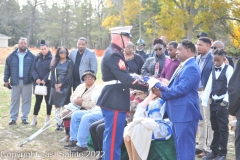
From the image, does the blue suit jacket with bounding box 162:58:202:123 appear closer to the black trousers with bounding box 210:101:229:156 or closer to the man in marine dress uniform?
the man in marine dress uniform

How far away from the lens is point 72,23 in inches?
2208

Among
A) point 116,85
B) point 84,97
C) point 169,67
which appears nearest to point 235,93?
point 116,85

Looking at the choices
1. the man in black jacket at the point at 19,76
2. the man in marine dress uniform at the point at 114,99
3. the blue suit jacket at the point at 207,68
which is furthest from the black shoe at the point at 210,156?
the man in black jacket at the point at 19,76

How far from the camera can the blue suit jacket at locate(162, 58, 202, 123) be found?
13.5ft

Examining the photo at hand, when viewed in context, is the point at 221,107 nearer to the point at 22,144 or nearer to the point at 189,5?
the point at 22,144

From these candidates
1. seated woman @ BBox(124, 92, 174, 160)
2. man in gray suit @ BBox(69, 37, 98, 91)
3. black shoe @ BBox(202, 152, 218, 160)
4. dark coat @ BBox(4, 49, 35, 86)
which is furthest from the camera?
dark coat @ BBox(4, 49, 35, 86)

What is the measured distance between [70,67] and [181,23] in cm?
1443

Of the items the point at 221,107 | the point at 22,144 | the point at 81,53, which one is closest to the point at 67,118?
the point at 22,144

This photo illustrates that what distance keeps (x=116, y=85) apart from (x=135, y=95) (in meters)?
1.11

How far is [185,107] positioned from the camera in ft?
13.7

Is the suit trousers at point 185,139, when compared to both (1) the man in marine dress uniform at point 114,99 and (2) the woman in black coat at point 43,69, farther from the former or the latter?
(2) the woman in black coat at point 43,69

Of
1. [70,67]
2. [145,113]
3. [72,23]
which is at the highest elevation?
[72,23]

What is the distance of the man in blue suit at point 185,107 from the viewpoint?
4.13 meters

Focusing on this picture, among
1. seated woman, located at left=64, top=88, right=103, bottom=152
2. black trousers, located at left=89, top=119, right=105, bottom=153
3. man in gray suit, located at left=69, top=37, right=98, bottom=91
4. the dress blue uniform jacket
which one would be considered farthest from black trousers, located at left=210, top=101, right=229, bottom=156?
man in gray suit, located at left=69, top=37, right=98, bottom=91
